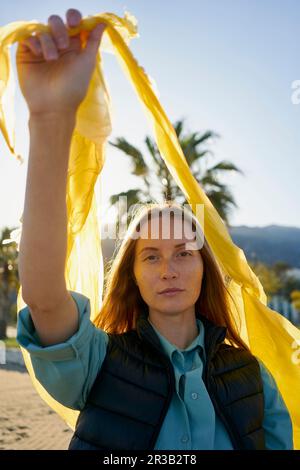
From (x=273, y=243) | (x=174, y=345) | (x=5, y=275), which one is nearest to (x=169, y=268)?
(x=174, y=345)

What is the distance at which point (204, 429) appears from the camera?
1882 mm

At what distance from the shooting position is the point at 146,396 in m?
1.89

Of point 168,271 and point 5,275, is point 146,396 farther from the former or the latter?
point 5,275

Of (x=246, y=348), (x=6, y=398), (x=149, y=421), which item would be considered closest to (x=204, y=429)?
(x=149, y=421)

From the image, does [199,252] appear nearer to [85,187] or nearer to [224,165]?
[85,187]

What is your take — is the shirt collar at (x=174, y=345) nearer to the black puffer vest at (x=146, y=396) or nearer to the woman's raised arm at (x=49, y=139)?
the black puffer vest at (x=146, y=396)

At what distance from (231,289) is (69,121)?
1.43 metres

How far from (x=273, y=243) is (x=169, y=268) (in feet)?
Result: 557

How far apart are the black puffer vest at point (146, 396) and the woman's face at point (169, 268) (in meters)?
0.13

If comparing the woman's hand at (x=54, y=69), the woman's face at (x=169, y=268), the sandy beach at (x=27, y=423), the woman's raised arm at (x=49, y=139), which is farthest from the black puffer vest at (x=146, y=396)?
the sandy beach at (x=27, y=423)

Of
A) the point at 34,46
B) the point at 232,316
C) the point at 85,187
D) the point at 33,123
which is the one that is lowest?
the point at 232,316

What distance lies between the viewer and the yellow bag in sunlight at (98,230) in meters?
1.91

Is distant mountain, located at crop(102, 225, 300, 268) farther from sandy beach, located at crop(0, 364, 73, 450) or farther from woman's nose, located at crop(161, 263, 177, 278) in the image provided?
woman's nose, located at crop(161, 263, 177, 278)
